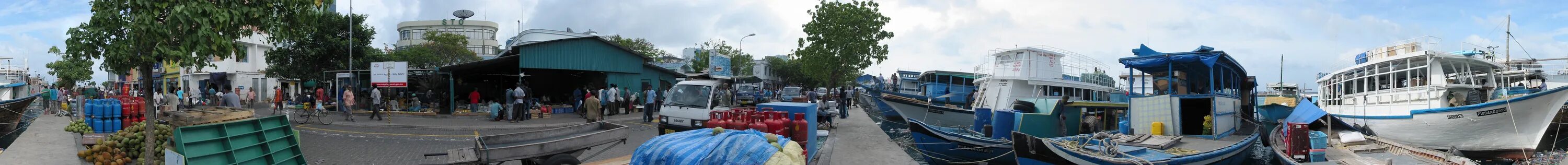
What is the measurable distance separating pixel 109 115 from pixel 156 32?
6.37 metres

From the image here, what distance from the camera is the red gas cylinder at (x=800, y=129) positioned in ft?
29.9

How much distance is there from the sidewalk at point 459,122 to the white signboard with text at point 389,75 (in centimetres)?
83

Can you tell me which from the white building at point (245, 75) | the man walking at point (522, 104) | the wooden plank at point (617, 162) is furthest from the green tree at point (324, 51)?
the wooden plank at point (617, 162)

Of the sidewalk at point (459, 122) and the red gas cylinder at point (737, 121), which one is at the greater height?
the red gas cylinder at point (737, 121)

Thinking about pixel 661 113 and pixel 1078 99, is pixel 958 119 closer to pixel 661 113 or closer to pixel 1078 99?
pixel 1078 99

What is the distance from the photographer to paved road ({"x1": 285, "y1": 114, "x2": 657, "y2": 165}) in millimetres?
9648

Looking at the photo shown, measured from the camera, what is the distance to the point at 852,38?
1066 inches

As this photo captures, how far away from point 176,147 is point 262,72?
32773 millimetres

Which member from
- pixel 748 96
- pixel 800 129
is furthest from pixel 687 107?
pixel 748 96

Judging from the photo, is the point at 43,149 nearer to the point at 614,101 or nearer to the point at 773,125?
the point at 773,125

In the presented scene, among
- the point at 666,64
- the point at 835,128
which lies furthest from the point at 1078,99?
the point at 666,64

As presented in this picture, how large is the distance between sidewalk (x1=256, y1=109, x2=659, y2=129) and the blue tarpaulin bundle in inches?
447

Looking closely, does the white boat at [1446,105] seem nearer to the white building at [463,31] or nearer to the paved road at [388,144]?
the paved road at [388,144]

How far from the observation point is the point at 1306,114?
15031mm
